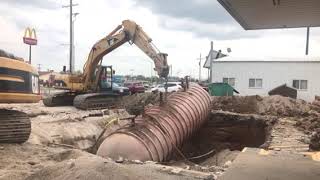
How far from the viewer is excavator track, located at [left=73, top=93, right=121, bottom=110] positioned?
23.6m

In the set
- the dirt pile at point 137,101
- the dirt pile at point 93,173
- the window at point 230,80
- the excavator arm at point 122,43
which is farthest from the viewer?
the window at point 230,80

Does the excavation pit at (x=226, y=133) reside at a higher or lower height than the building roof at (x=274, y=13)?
lower

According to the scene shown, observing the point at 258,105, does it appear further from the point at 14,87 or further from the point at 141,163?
the point at 14,87

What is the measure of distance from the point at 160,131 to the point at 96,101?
→ 1052cm

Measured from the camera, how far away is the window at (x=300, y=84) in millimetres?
41719

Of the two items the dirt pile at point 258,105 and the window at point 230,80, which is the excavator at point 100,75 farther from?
the window at point 230,80

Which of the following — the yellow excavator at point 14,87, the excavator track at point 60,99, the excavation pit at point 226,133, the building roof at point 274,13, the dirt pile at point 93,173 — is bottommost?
the excavation pit at point 226,133

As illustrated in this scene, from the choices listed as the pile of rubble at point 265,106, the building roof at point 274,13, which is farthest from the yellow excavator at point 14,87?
the pile of rubble at point 265,106

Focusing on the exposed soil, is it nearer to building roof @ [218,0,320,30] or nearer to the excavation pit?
the excavation pit

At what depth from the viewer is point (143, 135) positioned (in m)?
13.8

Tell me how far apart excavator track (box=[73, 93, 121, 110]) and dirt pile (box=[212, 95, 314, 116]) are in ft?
17.1

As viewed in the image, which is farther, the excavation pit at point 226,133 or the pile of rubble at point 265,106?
the pile of rubble at point 265,106

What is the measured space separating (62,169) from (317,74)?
3730 centimetres

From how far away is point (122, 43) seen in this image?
2439cm
